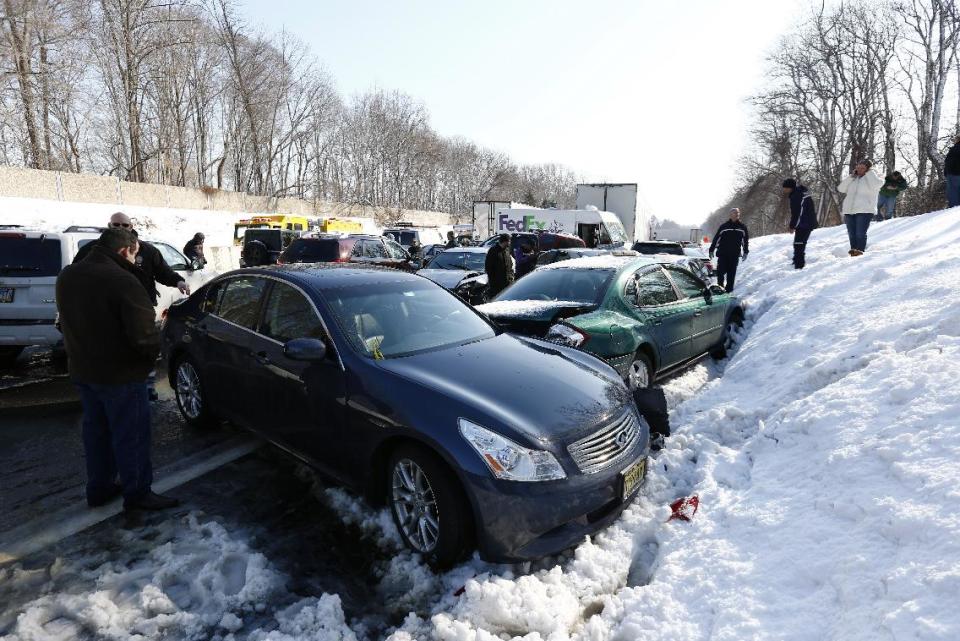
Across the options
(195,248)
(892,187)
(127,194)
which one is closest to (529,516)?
(195,248)

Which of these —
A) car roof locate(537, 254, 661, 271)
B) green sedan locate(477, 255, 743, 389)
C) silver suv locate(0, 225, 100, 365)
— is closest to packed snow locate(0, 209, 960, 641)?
green sedan locate(477, 255, 743, 389)

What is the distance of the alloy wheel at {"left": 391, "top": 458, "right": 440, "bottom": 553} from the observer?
3.19 metres

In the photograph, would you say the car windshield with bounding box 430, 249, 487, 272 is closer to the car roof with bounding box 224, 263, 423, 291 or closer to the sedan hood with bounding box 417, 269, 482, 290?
the sedan hood with bounding box 417, 269, 482, 290

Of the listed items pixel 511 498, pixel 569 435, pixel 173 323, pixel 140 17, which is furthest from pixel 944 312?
pixel 140 17

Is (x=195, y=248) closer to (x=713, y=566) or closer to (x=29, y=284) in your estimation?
(x=29, y=284)

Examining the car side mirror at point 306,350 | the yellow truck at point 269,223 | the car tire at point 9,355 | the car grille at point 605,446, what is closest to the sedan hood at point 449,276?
the car tire at point 9,355

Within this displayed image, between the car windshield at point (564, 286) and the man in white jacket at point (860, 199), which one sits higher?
the man in white jacket at point (860, 199)

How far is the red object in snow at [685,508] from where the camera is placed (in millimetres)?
3543

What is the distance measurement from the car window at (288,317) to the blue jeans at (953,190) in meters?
14.4

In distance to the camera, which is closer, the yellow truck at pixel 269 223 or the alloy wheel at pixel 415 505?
the alloy wheel at pixel 415 505

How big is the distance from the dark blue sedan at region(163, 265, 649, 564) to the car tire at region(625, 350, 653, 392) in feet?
4.51

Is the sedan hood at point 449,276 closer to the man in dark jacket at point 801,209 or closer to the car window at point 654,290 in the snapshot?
the car window at point 654,290

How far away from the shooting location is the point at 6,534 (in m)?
3.51

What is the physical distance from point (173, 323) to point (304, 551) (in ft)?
10.4
